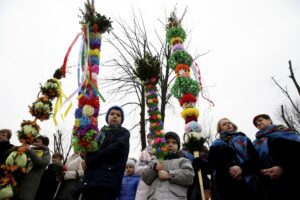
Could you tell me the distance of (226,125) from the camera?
148 inches

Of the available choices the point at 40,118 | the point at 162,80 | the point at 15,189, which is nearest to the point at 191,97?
the point at 40,118

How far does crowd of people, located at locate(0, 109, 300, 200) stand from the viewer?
2.96 meters

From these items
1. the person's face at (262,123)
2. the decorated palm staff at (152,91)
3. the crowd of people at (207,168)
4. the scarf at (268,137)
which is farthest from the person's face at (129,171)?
the person's face at (262,123)

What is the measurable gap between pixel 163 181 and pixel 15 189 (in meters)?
2.22

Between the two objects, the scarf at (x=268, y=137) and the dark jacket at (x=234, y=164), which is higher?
the scarf at (x=268, y=137)

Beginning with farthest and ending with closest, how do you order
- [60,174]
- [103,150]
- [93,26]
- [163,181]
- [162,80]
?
[162,80], [60,174], [93,26], [163,181], [103,150]

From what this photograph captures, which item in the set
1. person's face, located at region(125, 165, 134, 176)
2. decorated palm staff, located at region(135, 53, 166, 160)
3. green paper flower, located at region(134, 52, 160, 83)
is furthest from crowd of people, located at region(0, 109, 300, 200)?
green paper flower, located at region(134, 52, 160, 83)

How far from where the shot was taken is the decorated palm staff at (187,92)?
3789mm

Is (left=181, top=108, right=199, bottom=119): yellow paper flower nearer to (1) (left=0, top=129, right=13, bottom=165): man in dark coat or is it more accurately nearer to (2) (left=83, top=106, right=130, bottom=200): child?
(2) (left=83, top=106, right=130, bottom=200): child

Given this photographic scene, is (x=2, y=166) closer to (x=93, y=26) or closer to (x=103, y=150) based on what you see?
(x=103, y=150)

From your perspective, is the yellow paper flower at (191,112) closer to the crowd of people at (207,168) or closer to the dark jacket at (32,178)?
the crowd of people at (207,168)

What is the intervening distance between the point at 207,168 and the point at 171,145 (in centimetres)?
61

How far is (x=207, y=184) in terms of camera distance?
12.6 ft

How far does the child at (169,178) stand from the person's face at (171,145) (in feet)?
0.66
